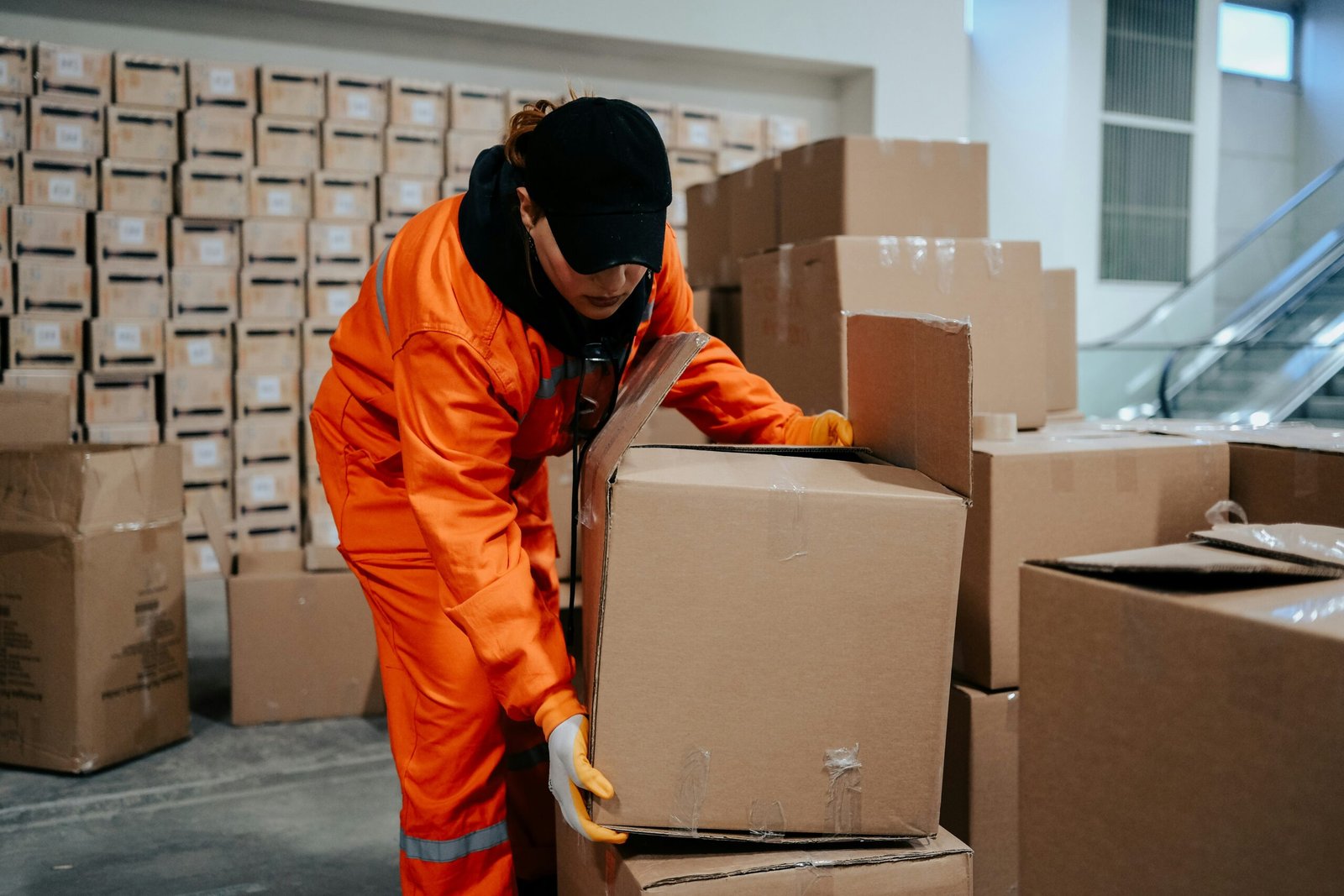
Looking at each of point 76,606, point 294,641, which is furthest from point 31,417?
point 294,641

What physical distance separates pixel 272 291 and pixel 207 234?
0.34 meters

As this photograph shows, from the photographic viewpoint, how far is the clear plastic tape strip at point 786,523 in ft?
2.90

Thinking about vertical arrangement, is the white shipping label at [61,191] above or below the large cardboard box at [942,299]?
above

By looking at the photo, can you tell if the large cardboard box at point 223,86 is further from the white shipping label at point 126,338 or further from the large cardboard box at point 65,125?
the white shipping label at point 126,338

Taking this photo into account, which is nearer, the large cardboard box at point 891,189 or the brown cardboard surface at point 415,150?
the large cardboard box at point 891,189

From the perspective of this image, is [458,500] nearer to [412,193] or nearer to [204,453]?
[204,453]

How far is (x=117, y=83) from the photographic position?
3879 millimetres

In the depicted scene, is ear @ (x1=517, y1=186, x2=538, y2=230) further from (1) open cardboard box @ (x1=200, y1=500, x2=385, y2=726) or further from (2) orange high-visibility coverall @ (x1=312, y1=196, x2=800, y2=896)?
(1) open cardboard box @ (x1=200, y1=500, x2=385, y2=726)

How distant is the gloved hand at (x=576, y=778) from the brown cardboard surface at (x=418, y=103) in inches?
151

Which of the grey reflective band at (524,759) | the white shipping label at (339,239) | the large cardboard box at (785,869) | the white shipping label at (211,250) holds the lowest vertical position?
the grey reflective band at (524,759)

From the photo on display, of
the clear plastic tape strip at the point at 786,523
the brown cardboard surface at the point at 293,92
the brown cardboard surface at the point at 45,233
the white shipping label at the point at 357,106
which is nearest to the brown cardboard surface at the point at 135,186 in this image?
the brown cardboard surface at the point at 45,233

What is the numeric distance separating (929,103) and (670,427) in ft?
12.0

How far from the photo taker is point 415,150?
14.0 feet

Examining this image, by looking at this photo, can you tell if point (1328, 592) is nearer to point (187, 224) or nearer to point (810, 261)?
point (810, 261)
